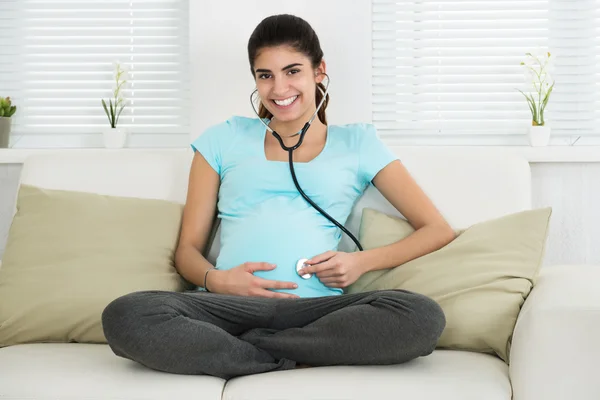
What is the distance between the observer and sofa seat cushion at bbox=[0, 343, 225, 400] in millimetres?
1478

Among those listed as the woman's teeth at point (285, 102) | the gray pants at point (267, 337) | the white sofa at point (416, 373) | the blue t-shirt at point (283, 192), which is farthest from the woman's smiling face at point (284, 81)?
the white sofa at point (416, 373)

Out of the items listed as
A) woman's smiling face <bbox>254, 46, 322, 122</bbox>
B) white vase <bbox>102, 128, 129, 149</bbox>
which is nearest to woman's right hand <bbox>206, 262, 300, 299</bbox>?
woman's smiling face <bbox>254, 46, 322, 122</bbox>

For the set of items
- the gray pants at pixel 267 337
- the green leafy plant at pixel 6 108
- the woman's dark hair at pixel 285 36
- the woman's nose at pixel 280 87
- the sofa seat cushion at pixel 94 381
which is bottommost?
the sofa seat cushion at pixel 94 381

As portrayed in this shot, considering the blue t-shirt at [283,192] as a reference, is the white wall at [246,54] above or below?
above

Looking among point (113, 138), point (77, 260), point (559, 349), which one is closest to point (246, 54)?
point (113, 138)

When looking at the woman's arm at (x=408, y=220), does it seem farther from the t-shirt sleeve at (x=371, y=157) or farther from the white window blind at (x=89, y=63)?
the white window blind at (x=89, y=63)

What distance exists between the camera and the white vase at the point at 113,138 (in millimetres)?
2889

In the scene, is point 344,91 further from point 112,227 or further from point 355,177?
point 112,227

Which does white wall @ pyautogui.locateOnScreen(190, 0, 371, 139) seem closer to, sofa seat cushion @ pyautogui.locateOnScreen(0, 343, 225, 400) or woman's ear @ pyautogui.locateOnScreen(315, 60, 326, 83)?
woman's ear @ pyautogui.locateOnScreen(315, 60, 326, 83)

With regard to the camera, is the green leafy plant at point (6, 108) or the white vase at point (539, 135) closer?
the white vase at point (539, 135)

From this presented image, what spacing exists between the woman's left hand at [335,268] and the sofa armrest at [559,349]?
51cm

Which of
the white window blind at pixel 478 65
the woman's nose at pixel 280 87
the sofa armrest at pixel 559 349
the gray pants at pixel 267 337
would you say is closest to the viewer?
the sofa armrest at pixel 559 349

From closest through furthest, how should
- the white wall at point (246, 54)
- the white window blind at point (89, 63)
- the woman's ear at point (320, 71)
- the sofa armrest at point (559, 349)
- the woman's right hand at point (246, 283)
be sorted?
the sofa armrest at point (559, 349), the woman's right hand at point (246, 283), the woman's ear at point (320, 71), the white wall at point (246, 54), the white window blind at point (89, 63)

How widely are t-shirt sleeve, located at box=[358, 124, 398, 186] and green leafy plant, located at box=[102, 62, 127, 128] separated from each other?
114 cm
